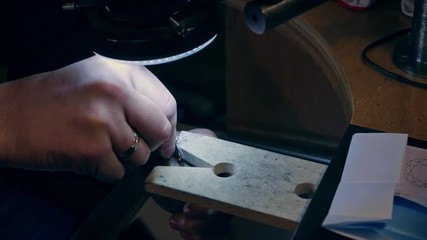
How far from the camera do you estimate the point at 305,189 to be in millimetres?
688

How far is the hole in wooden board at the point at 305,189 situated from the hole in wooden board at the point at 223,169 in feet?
0.30

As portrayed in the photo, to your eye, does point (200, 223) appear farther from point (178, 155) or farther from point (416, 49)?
point (416, 49)

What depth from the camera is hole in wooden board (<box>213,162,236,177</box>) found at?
2.39 ft

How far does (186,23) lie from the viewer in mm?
535

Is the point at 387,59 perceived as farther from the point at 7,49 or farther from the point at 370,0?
the point at 7,49

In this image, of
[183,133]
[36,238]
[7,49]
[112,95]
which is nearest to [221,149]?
[183,133]

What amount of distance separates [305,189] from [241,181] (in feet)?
0.26

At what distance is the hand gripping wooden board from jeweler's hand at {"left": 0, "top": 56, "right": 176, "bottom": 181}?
0.07 m

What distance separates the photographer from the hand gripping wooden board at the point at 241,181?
Result: 0.66 metres

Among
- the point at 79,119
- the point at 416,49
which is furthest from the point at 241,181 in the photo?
the point at 416,49

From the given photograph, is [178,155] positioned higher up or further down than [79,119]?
further down

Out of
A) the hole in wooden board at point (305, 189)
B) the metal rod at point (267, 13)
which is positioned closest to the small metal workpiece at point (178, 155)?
the hole in wooden board at point (305, 189)

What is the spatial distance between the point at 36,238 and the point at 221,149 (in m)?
0.30

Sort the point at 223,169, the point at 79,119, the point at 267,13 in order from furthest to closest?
the point at 223,169 → the point at 79,119 → the point at 267,13
